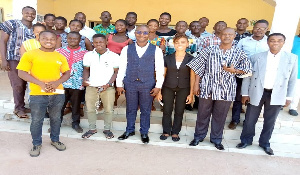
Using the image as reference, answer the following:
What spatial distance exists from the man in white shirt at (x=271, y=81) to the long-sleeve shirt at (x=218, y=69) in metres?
0.23

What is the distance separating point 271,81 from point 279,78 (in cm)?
11

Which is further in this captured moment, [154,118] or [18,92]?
[154,118]

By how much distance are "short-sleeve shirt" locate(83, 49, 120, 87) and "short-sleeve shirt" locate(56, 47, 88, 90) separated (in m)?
A: 0.14

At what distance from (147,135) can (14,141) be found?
6.73 ft

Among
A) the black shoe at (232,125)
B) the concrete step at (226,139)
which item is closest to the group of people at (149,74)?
the concrete step at (226,139)

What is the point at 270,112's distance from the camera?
3334 millimetres

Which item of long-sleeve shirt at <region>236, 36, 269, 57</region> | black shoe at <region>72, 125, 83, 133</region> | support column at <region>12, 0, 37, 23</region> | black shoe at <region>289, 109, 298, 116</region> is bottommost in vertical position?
black shoe at <region>72, 125, 83, 133</region>

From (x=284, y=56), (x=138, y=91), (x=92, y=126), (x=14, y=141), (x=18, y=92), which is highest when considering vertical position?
(x=284, y=56)

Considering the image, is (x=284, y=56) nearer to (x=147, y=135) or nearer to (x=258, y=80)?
(x=258, y=80)

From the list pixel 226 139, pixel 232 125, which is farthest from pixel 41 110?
pixel 232 125

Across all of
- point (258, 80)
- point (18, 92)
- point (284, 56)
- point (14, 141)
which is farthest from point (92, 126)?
point (284, 56)

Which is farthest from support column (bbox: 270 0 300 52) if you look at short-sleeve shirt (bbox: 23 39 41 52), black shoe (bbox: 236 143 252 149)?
short-sleeve shirt (bbox: 23 39 41 52)

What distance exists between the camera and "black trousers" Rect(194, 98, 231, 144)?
3.32m

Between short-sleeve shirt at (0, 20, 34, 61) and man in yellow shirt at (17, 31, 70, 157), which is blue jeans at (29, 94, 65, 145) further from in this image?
short-sleeve shirt at (0, 20, 34, 61)
